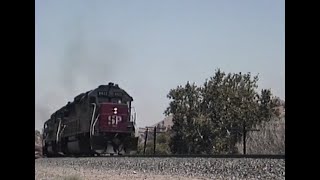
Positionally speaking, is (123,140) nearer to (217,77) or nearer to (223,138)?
(223,138)

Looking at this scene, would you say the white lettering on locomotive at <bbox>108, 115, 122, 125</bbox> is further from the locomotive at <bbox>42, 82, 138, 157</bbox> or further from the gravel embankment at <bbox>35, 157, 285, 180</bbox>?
the gravel embankment at <bbox>35, 157, 285, 180</bbox>

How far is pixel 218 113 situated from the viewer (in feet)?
104

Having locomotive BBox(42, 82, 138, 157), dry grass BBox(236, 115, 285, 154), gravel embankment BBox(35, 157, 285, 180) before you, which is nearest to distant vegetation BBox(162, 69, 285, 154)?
dry grass BBox(236, 115, 285, 154)

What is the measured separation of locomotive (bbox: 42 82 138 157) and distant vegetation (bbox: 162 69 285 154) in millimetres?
6805

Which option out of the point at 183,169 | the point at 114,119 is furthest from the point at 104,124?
the point at 183,169

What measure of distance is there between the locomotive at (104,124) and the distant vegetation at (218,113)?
6.80 meters

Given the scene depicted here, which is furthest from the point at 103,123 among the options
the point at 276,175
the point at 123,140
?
the point at 276,175

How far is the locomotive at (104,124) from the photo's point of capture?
75.0 feet

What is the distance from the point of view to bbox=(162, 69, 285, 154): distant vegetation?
97.5 feet

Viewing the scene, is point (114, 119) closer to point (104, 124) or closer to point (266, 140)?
point (104, 124)

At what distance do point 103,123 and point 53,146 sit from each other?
7.45 meters

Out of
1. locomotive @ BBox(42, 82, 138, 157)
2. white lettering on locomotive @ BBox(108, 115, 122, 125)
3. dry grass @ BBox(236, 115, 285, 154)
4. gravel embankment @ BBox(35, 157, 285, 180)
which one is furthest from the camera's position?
dry grass @ BBox(236, 115, 285, 154)

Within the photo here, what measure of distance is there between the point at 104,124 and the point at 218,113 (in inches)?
423
